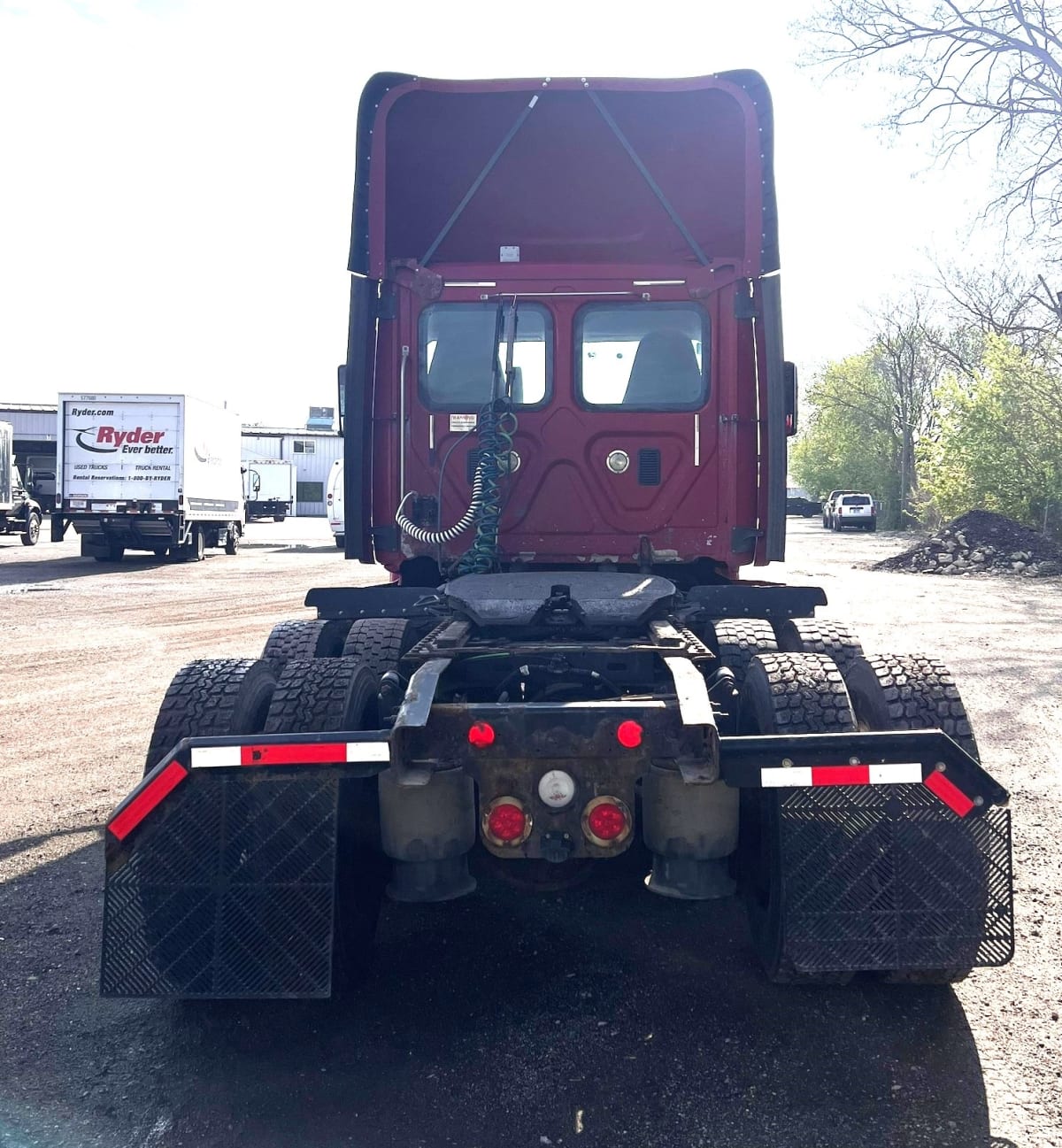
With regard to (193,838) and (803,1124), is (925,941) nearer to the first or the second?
(803,1124)

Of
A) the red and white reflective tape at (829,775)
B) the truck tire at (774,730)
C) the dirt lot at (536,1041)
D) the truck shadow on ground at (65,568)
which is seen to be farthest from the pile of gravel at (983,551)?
the red and white reflective tape at (829,775)

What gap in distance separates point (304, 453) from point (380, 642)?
202ft

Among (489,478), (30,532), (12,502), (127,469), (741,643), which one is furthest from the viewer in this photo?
(30,532)

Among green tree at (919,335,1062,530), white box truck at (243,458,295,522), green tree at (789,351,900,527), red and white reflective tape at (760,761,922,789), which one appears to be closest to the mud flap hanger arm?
red and white reflective tape at (760,761,922,789)

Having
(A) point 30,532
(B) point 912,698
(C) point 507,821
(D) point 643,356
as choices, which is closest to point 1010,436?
(D) point 643,356

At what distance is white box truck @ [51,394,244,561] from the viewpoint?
21.9 m

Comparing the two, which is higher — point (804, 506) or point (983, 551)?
point (804, 506)

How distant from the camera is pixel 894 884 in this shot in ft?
9.66

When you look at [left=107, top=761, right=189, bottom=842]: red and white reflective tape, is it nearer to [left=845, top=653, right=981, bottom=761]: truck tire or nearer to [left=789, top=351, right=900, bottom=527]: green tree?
[left=845, top=653, right=981, bottom=761]: truck tire

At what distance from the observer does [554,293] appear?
17.9 feet

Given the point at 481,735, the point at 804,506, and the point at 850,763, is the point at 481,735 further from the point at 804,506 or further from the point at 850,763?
the point at 804,506

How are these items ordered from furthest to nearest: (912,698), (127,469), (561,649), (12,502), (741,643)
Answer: (12,502) → (127,469) → (741,643) → (561,649) → (912,698)

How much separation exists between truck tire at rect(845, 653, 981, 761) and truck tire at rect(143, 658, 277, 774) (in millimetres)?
2237

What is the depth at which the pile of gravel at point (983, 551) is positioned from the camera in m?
23.2
